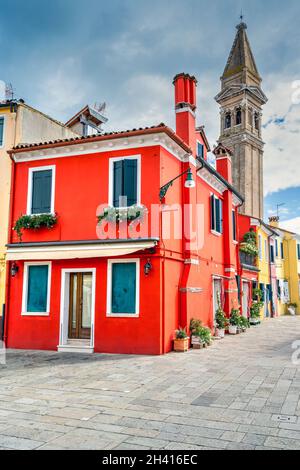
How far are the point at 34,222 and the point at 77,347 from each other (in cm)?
418

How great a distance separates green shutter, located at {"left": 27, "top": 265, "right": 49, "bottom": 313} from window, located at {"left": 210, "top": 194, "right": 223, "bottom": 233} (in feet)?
22.9

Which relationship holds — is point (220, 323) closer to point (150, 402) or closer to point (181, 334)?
point (181, 334)

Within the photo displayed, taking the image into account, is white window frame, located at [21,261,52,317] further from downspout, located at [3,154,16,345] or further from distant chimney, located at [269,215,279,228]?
distant chimney, located at [269,215,279,228]

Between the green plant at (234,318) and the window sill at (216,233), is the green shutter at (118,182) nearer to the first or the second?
the window sill at (216,233)

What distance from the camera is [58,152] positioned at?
12.8 meters

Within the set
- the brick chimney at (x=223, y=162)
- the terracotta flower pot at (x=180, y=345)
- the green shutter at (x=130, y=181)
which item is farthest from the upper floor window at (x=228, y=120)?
the terracotta flower pot at (x=180, y=345)


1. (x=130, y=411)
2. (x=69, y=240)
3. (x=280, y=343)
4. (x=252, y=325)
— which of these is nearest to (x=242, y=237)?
(x=252, y=325)

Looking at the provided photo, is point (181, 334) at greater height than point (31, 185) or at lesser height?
lesser

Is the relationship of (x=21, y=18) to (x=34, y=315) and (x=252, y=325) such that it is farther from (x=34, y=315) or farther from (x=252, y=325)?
(x=252, y=325)

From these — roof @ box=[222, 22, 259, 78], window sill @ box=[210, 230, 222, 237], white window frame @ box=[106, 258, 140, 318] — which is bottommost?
white window frame @ box=[106, 258, 140, 318]

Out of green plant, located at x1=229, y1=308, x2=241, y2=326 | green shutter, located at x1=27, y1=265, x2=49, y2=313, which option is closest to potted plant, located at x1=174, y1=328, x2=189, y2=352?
green shutter, located at x1=27, y1=265, x2=49, y2=313

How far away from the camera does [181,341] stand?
37.9 ft

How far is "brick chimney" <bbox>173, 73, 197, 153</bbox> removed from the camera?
1323 centimetres

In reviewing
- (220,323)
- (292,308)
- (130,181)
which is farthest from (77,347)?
(292,308)
